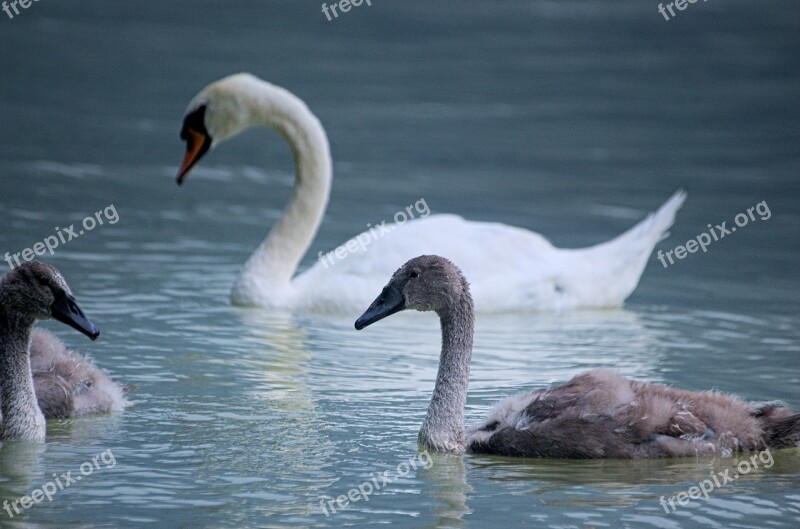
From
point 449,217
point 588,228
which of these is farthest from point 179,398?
point 588,228

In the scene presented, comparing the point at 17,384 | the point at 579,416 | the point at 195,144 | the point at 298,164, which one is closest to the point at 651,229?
the point at 298,164

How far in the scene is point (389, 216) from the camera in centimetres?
1509

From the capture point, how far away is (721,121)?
66.5 feet

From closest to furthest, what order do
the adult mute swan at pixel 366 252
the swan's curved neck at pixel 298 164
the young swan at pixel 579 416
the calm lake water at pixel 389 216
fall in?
1. the calm lake water at pixel 389 216
2. the young swan at pixel 579 416
3. the adult mute swan at pixel 366 252
4. the swan's curved neck at pixel 298 164

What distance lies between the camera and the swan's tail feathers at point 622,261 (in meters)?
12.5

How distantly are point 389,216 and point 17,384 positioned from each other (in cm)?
731

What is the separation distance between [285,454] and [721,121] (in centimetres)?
1340

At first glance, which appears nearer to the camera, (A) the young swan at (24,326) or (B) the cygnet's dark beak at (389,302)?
(A) the young swan at (24,326)

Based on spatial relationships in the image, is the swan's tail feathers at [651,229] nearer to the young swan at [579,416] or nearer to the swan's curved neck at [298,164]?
the swan's curved neck at [298,164]

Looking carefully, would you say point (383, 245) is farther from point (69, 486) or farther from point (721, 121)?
point (721, 121)

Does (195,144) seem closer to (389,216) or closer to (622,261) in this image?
(389,216)

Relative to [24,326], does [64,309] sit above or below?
above

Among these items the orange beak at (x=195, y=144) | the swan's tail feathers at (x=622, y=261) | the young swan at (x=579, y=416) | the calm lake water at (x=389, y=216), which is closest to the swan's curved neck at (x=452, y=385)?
the young swan at (x=579, y=416)

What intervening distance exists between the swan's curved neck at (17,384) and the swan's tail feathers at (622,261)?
548cm
